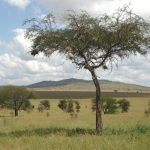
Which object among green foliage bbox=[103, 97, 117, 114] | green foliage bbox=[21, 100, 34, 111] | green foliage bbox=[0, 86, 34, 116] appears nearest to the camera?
green foliage bbox=[103, 97, 117, 114]

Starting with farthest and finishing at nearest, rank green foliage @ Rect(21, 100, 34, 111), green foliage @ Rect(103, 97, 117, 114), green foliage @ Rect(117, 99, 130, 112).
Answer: green foliage @ Rect(21, 100, 34, 111)
green foliage @ Rect(117, 99, 130, 112)
green foliage @ Rect(103, 97, 117, 114)

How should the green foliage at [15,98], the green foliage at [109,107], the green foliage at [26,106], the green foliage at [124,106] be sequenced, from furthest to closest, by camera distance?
the green foliage at [26,106] → the green foliage at [124,106] → the green foliage at [15,98] → the green foliage at [109,107]

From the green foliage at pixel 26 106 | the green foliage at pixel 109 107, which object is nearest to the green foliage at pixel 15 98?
the green foliage at pixel 26 106

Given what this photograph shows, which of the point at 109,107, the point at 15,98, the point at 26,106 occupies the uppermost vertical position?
the point at 15,98

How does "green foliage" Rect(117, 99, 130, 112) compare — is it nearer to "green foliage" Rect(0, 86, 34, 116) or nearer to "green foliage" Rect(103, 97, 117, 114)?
"green foliage" Rect(103, 97, 117, 114)

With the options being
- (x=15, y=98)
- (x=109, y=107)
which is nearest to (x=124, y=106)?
(x=109, y=107)

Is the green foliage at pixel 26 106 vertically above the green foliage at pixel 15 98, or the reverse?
the green foliage at pixel 15 98

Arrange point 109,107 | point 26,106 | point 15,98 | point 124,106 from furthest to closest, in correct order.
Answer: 1. point 26,106
2. point 124,106
3. point 15,98
4. point 109,107

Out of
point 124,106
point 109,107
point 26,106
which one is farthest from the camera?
point 26,106

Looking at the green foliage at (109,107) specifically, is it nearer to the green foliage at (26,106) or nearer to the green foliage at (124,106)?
the green foliage at (124,106)

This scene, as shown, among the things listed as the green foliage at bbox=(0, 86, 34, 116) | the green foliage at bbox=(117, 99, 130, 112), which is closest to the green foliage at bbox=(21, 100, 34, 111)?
the green foliage at bbox=(0, 86, 34, 116)

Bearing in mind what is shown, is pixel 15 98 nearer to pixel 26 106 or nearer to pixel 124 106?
pixel 26 106

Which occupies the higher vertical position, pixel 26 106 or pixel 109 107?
pixel 109 107

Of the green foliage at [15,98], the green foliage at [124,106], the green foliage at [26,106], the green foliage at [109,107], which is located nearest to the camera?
the green foliage at [109,107]
